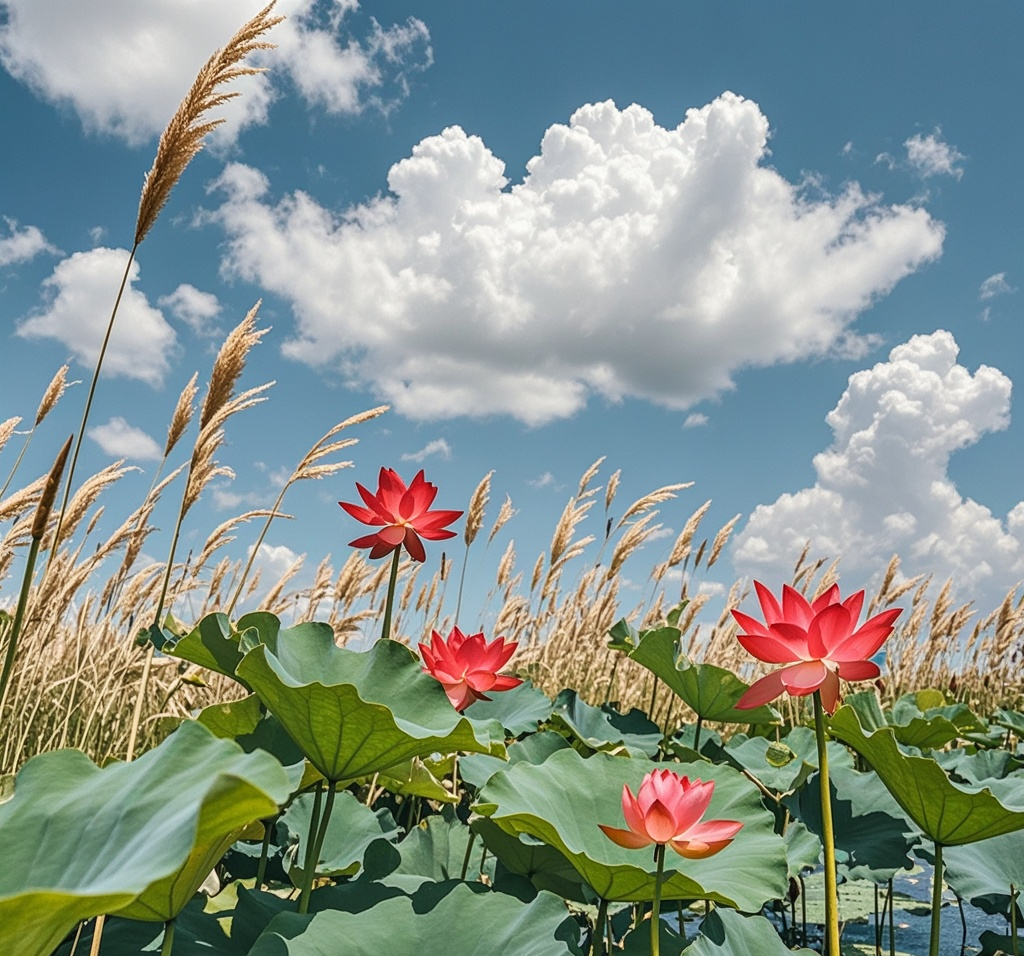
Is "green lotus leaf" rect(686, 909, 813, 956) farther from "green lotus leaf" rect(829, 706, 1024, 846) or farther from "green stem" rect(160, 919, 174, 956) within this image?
"green stem" rect(160, 919, 174, 956)

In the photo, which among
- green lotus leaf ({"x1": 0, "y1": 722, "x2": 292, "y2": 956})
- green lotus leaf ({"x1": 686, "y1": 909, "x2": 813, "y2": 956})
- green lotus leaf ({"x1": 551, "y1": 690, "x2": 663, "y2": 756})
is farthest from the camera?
green lotus leaf ({"x1": 551, "y1": 690, "x2": 663, "y2": 756})

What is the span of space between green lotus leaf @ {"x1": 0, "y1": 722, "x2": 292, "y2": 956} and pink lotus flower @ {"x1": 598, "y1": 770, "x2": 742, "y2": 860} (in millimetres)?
445

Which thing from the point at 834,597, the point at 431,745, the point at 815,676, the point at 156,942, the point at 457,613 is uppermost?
the point at 457,613

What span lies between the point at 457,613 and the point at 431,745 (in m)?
2.25

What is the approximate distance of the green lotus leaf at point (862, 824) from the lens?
1.55 m

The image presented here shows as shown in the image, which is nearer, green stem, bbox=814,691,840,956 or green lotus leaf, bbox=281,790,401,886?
green stem, bbox=814,691,840,956

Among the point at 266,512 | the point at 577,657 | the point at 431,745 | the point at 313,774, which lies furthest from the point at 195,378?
the point at 577,657

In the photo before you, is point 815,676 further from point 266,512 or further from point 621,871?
point 266,512

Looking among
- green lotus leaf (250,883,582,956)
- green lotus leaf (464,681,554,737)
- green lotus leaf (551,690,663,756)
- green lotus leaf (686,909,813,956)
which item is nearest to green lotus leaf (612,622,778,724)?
green lotus leaf (551,690,663,756)

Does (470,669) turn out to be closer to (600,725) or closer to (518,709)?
(518,709)

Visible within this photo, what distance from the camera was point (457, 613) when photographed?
330cm

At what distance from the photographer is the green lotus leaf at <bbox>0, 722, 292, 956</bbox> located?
0.49 meters

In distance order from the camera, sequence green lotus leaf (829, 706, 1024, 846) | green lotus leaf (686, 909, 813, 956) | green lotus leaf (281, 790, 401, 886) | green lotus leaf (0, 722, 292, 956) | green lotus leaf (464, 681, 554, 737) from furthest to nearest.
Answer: green lotus leaf (464, 681, 554, 737) → green lotus leaf (281, 790, 401, 886) → green lotus leaf (829, 706, 1024, 846) → green lotus leaf (686, 909, 813, 956) → green lotus leaf (0, 722, 292, 956)

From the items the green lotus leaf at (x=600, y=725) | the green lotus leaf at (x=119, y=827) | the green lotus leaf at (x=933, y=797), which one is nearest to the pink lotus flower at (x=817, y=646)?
the green lotus leaf at (x=933, y=797)
